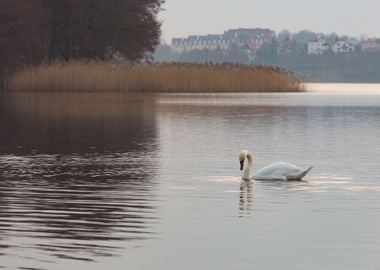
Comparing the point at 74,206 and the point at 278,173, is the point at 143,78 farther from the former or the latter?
the point at 74,206

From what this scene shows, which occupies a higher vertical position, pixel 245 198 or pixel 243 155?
pixel 243 155

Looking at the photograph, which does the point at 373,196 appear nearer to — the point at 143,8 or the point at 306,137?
the point at 306,137

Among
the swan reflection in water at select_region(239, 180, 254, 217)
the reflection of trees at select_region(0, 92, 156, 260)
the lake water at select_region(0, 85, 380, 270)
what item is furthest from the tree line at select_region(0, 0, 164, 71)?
the swan reflection in water at select_region(239, 180, 254, 217)

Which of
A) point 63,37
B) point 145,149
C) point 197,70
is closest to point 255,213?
point 145,149

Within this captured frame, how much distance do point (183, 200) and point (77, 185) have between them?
233 centimetres

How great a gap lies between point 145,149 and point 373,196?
9005 millimetres

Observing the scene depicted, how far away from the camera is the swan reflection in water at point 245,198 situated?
13414mm

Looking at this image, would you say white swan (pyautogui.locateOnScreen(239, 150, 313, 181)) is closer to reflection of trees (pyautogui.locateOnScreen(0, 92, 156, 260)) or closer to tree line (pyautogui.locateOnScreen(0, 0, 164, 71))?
reflection of trees (pyautogui.locateOnScreen(0, 92, 156, 260))

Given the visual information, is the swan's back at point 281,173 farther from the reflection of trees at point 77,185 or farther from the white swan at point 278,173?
the reflection of trees at point 77,185

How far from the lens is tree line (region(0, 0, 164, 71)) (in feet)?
236

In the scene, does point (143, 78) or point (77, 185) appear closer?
point (77, 185)

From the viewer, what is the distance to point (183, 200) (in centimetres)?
1438

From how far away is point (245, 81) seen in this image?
62.1 m

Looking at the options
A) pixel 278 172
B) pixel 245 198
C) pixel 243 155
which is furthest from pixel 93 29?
pixel 245 198
